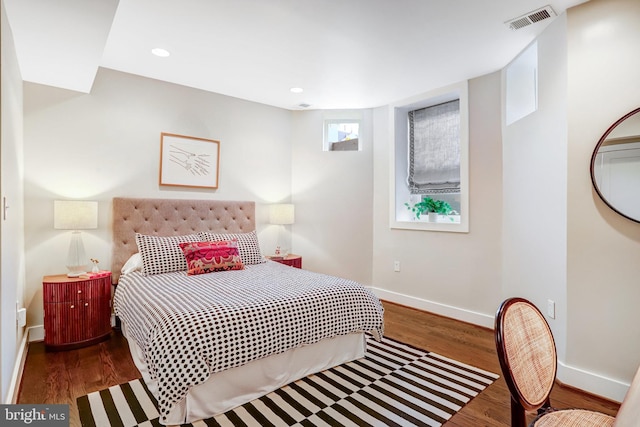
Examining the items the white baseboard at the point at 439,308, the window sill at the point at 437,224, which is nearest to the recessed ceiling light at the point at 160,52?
the window sill at the point at 437,224

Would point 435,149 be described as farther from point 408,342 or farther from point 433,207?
point 408,342

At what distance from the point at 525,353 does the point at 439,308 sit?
2.85 m

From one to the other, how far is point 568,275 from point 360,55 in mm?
2373

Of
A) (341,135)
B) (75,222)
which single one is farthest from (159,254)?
(341,135)

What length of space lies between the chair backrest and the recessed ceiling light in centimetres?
314

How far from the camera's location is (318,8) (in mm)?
2275

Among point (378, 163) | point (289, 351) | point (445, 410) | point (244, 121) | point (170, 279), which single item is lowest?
point (445, 410)

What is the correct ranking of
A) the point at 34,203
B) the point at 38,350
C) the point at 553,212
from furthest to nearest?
1. the point at 34,203
2. the point at 38,350
3. the point at 553,212

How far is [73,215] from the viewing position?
9.46 feet

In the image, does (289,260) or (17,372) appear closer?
(17,372)

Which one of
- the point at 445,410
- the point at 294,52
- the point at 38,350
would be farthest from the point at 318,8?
the point at 38,350

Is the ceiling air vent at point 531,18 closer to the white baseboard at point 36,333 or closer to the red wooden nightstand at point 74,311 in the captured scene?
the red wooden nightstand at point 74,311

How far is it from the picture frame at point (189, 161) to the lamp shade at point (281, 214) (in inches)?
31.5

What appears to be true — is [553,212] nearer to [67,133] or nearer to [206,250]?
[206,250]
